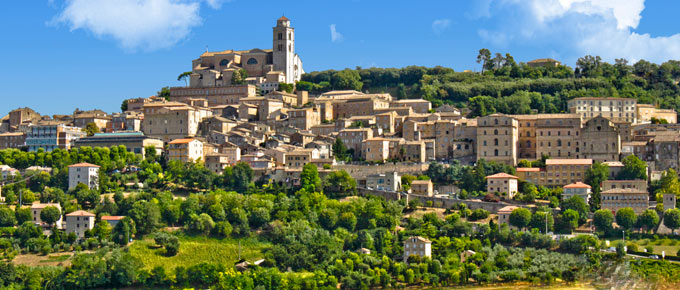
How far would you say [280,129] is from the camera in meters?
82.5

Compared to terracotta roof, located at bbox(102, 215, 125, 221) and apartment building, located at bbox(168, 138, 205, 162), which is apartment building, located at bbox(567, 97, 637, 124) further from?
terracotta roof, located at bbox(102, 215, 125, 221)

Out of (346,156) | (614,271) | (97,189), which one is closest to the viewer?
(614,271)

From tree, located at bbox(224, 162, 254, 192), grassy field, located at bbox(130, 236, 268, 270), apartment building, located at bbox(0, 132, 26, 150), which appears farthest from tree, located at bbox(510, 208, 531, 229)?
apartment building, located at bbox(0, 132, 26, 150)

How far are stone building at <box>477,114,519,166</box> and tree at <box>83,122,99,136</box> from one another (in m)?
28.2

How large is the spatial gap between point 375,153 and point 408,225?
1111cm

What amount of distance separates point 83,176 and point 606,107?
36.9 m

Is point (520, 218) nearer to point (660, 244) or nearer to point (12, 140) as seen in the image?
point (660, 244)

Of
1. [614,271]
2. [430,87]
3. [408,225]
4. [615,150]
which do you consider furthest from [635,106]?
[614,271]

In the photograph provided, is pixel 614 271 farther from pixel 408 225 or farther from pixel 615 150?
pixel 615 150

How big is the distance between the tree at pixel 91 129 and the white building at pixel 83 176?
416 inches

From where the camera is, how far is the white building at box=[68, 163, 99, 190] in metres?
70.9

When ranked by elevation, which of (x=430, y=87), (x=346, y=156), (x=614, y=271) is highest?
(x=430, y=87)

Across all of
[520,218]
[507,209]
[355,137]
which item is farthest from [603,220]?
[355,137]

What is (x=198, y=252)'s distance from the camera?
206 feet
